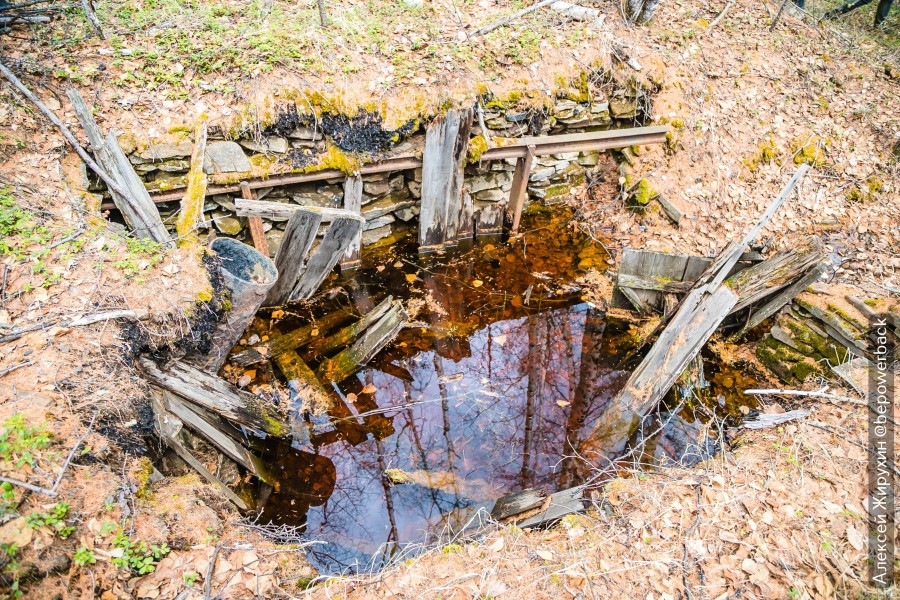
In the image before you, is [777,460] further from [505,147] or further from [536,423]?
[505,147]

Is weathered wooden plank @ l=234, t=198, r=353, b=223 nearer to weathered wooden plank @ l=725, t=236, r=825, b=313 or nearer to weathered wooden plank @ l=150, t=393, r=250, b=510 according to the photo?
weathered wooden plank @ l=150, t=393, r=250, b=510

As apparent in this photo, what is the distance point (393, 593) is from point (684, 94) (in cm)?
732

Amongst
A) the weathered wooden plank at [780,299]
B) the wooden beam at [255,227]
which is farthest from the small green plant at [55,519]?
the weathered wooden plank at [780,299]

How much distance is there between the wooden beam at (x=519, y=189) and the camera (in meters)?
6.06

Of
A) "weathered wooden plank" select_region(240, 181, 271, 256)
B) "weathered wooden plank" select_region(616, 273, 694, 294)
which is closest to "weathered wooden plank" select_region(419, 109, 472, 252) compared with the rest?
"weathered wooden plank" select_region(240, 181, 271, 256)

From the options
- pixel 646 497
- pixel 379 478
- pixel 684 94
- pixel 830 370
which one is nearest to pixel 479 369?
pixel 379 478

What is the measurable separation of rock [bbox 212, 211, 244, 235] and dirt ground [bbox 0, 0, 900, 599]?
1040 millimetres

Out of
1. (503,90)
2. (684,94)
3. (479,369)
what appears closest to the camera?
(479,369)

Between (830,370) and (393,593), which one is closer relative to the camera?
(393,593)

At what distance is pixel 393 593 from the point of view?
2.88 meters

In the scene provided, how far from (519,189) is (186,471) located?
503 centimetres

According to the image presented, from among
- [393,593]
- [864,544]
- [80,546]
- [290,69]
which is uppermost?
[290,69]

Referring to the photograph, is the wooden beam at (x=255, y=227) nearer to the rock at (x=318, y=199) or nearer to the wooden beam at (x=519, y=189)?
the rock at (x=318, y=199)

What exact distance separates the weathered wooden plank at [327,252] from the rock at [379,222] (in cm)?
110
